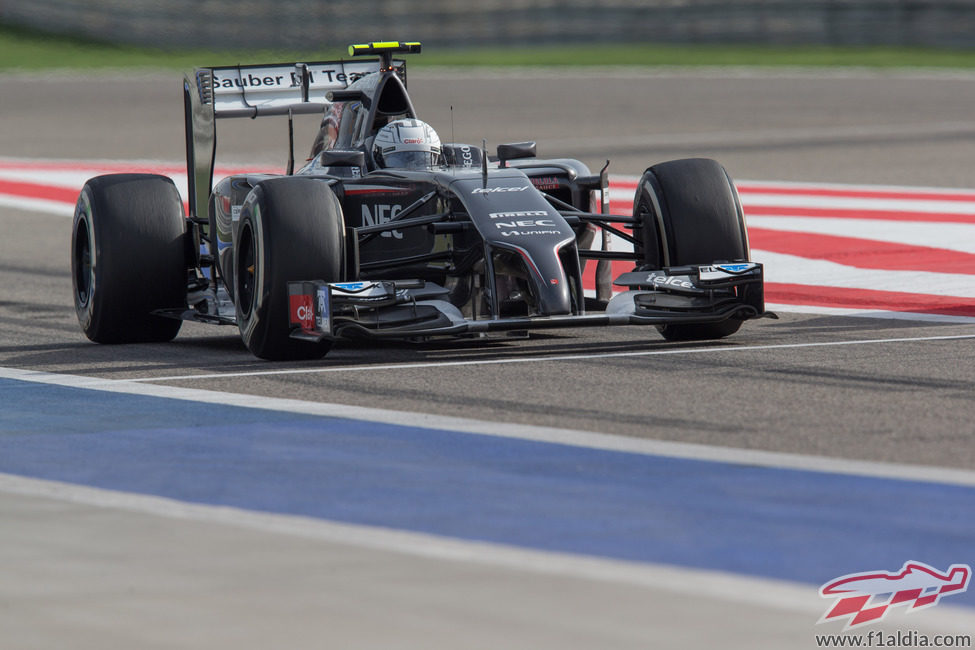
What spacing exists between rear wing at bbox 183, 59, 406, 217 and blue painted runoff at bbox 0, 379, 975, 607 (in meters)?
3.55

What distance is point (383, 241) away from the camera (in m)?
9.32

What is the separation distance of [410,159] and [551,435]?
353 centimetres

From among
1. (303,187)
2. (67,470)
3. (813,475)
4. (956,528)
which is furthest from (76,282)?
(956,528)

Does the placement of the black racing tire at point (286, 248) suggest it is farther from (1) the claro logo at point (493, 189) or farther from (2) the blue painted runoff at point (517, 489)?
(2) the blue painted runoff at point (517, 489)

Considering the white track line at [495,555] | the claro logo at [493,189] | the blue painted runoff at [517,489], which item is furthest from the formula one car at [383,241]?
the white track line at [495,555]

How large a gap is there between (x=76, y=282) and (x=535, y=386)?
3.71 meters

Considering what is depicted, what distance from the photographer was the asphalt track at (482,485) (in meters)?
4.23

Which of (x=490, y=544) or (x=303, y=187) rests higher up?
(x=303, y=187)

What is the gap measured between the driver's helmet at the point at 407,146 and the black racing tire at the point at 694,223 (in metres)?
1.26

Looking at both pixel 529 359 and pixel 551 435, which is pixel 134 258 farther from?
pixel 551 435

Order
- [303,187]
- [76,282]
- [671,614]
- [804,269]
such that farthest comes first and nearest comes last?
[804,269], [76,282], [303,187], [671,614]

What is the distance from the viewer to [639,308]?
27.8ft

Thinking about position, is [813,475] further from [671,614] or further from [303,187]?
[303,187]

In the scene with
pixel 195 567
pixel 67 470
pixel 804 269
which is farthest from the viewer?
pixel 804 269
